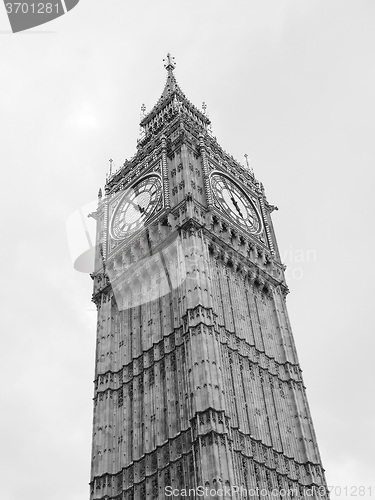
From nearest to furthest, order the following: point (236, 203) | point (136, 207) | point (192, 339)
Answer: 1. point (192, 339)
2. point (136, 207)
3. point (236, 203)

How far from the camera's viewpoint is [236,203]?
6669 cm

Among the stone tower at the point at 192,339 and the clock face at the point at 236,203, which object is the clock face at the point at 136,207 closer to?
the stone tower at the point at 192,339

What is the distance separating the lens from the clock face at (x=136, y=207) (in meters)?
63.9

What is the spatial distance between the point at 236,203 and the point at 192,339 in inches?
751

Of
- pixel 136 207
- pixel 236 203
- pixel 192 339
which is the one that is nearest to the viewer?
pixel 192 339

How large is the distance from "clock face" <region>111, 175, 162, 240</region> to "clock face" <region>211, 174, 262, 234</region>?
16.4 feet

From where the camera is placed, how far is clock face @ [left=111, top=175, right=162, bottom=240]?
2516 inches

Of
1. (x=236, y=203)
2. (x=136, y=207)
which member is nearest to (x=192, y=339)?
(x=136, y=207)

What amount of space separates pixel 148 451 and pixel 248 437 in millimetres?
6116

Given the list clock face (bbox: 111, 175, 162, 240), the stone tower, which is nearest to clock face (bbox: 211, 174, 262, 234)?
the stone tower

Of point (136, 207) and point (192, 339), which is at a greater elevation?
point (136, 207)

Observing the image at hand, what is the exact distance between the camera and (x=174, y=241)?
59.0m

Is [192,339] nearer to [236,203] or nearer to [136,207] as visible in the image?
[136,207]

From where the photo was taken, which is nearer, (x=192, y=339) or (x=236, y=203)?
(x=192, y=339)
